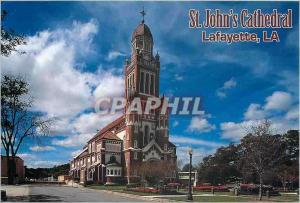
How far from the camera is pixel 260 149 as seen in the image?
17547 mm

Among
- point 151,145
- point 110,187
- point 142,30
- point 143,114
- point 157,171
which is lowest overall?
point 110,187

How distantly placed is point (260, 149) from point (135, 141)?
5.96 m

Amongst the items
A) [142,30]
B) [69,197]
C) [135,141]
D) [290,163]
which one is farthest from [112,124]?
[290,163]

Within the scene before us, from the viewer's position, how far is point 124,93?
683 inches

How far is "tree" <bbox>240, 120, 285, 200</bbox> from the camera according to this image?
1703 cm

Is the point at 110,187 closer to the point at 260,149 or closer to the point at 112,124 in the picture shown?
the point at 112,124

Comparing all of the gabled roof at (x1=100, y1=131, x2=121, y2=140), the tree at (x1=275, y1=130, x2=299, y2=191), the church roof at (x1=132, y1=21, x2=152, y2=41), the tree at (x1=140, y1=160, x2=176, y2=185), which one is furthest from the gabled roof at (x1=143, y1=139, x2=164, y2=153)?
the church roof at (x1=132, y1=21, x2=152, y2=41)

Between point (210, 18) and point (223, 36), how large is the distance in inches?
32.4

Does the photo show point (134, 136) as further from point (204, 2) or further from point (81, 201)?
point (204, 2)

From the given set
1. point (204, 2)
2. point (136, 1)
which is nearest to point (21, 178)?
point (136, 1)

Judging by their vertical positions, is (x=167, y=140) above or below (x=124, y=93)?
below

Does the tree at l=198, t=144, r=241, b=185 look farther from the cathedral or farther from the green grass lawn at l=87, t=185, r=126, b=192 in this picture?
the green grass lawn at l=87, t=185, r=126, b=192

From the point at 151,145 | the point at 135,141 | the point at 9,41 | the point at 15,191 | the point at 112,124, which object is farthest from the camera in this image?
the point at 135,141

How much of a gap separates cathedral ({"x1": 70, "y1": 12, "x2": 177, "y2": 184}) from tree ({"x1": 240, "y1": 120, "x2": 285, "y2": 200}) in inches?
117
